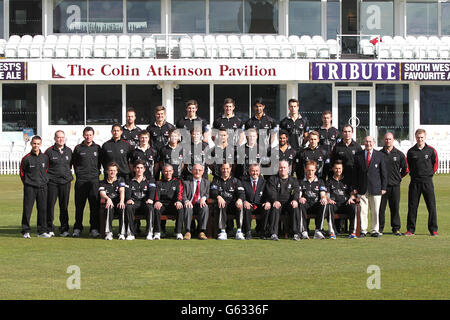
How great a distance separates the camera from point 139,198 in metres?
13.2

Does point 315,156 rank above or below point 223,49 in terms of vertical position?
below

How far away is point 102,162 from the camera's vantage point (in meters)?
13.9

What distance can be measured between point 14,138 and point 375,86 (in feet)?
51.9

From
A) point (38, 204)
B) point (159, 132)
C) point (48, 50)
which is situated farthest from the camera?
point (48, 50)

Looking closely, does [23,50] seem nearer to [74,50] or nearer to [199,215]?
[74,50]

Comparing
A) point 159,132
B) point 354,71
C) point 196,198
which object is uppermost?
point 354,71

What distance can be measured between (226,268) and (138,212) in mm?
3536

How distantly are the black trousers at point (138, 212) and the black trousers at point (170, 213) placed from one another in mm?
103

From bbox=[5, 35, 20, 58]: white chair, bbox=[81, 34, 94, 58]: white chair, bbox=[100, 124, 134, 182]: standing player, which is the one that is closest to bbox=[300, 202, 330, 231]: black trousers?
bbox=[100, 124, 134, 182]: standing player

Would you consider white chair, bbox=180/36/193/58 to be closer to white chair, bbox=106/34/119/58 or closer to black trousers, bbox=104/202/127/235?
white chair, bbox=106/34/119/58

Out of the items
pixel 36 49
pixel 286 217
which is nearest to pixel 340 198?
pixel 286 217

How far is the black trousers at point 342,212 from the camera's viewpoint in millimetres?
13156

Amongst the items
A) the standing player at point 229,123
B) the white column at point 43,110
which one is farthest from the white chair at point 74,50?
the standing player at point 229,123

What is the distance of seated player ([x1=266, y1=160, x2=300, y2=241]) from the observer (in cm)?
1295
